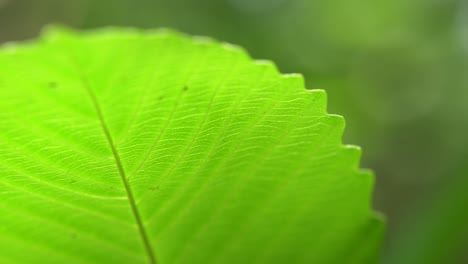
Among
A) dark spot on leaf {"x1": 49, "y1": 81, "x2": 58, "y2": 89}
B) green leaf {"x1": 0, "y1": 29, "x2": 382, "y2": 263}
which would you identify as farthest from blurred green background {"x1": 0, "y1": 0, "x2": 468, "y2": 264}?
dark spot on leaf {"x1": 49, "y1": 81, "x2": 58, "y2": 89}

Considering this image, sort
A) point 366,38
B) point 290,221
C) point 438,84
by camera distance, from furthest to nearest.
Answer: point 366,38, point 438,84, point 290,221

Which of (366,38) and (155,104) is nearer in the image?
(155,104)

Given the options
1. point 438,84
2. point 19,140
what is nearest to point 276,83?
point 19,140

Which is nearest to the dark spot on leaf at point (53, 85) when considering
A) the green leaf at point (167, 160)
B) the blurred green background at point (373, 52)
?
the green leaf at point (167, 160)

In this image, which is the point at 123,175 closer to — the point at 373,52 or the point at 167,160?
the point at 167,160

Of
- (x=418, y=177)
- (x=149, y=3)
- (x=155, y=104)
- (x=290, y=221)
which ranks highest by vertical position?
(x=149, y=3)

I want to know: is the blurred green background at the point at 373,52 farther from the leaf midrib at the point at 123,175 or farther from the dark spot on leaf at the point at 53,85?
the dark spot on leaf at the point at 53,85

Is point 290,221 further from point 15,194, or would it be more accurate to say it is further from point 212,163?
point 15,194

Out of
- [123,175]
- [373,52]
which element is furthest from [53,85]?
[373,52]
